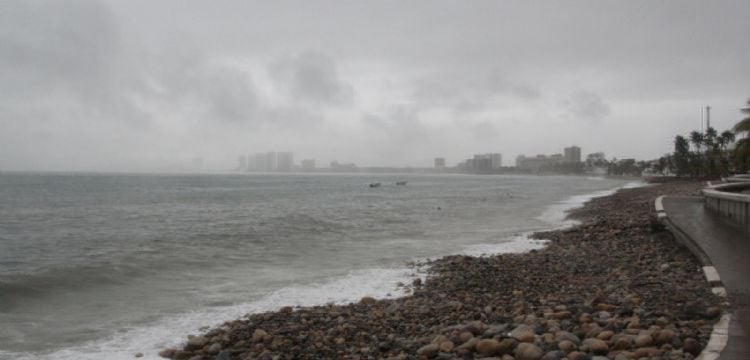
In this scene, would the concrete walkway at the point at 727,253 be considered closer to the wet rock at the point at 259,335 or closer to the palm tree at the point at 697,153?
the wet rock at the point at 259,335

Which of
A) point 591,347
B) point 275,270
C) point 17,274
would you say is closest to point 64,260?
point 17,274

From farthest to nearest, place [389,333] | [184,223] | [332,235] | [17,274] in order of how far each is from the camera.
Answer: [184,223] < [332,235] < [17,274] < [389,333]

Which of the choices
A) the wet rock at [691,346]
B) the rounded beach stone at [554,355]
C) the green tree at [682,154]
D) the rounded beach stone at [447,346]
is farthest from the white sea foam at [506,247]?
the green tree at [682,154]

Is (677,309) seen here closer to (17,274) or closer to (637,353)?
(637,353)

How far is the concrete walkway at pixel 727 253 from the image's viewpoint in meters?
5.87

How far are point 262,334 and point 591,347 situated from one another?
16.3 feet

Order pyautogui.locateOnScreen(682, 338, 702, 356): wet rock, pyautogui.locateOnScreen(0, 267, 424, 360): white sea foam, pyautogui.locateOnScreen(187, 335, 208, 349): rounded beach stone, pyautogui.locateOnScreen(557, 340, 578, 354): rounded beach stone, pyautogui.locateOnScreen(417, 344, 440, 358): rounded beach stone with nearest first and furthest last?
pyautogui.locateOnScreen(682, 338, 702, 356): wet rock, pyautogui.locateOnScreen(557, 340, 578, 354): rounded beach stone, pyautogui.locateOnScreen(417, 344, 440, 358): rounded beach stone, pyautogui.locateOnScreen(187, 335, 208, 349): rounded beach stone, pyautogui.locateOnScreen(0, 267, 424, 360): white sea foam

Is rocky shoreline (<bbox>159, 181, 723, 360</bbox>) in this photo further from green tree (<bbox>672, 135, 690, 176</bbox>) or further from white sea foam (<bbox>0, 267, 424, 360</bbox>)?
green tree (<bbox>672, 135, 690, 176</bbox>)

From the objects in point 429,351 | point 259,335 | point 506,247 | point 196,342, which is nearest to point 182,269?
point 196,342

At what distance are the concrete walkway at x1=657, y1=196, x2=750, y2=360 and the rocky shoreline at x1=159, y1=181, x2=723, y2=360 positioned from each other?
285 mm

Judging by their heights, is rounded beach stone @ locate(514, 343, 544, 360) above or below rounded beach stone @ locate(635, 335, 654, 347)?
below

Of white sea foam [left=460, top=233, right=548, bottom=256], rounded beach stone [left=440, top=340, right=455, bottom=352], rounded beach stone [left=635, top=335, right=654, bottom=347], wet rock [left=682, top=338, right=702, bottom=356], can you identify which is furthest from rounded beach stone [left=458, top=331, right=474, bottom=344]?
white sea foam [left=460, top=233, right=548, bottom=256]

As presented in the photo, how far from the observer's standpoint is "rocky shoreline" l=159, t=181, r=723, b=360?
249 inches

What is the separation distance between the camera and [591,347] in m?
6.12
